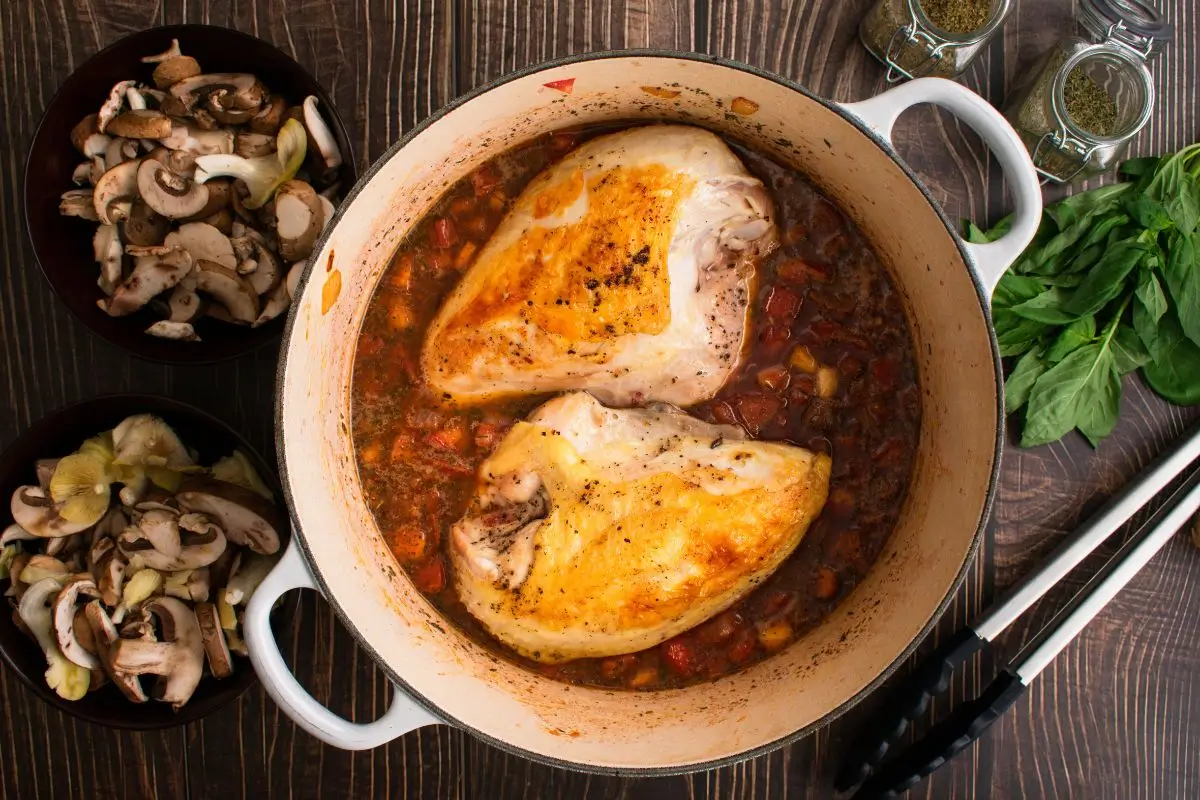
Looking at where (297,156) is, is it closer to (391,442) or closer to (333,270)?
(333,270)

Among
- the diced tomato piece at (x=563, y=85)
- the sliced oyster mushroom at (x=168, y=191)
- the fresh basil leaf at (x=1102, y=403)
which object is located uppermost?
the diced tomato piece at (x=563, y=85)

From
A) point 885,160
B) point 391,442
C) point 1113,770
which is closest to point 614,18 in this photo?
point 885,160

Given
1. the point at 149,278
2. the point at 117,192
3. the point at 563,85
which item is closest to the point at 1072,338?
the point at 563,85

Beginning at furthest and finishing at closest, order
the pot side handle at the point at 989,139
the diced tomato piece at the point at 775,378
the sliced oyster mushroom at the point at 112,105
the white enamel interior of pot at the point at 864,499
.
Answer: the diced tomato piece at the point at 775,378, the sliced oyster mushroom at the point at 112,105, the white enamel interior of pot at the point at 864,499, the pot side handle at the point at 989,139

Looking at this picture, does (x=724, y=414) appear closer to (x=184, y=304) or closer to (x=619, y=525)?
(x=619, y=525)

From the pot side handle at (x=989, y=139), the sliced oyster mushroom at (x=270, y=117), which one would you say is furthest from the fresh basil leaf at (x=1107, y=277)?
the sliced oyster mushroom at (x=270, y=117)

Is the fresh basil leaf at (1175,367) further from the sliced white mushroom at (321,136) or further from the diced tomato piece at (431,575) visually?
the sliced white mushroom at (321,136)

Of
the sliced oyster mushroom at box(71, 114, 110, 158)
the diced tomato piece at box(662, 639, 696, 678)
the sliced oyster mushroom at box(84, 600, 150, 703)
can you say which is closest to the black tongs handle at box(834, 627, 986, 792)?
the diced tomato piece at box(662, 639, 696, 678)
